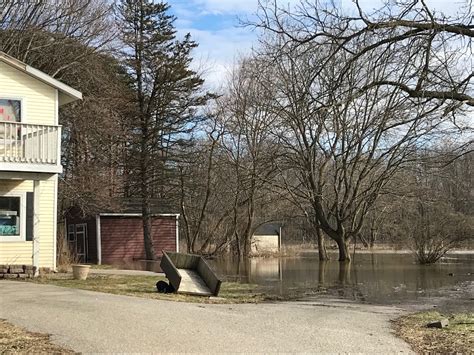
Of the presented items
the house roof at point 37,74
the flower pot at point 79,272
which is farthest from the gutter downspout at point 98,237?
the flower pot at point 79,272

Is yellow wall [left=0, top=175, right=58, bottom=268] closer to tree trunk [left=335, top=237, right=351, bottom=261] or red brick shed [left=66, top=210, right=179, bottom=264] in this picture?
red brick shed [left=66, top=210, right=179, bottom=264]

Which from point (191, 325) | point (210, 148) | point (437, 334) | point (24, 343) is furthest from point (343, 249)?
point (24, 343)

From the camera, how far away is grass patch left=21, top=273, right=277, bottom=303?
50.1 ft

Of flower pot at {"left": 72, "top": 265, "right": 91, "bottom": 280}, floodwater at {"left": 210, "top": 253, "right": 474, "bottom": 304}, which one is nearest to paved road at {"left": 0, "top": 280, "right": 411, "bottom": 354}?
flower pot at {"left": 72, "top": 265, "right": 91, "bottom": 280}

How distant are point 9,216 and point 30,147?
269 cm

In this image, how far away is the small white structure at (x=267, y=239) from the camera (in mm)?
48969

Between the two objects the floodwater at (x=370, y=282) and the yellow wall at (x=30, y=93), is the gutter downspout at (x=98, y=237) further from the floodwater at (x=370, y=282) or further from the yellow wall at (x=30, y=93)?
the yellow wall at (x=30, y=93)

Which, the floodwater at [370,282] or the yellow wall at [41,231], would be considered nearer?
the floodwater at [370,282]

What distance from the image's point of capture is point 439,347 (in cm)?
913

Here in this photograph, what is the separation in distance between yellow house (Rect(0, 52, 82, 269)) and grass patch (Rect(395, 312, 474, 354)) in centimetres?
1219

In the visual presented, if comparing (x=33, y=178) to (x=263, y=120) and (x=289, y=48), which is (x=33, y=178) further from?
(x=263, y=120)

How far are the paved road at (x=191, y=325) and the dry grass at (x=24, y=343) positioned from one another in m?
0.22

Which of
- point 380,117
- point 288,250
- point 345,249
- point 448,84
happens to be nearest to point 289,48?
point 448,84

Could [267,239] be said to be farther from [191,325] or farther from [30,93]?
[191,325]
